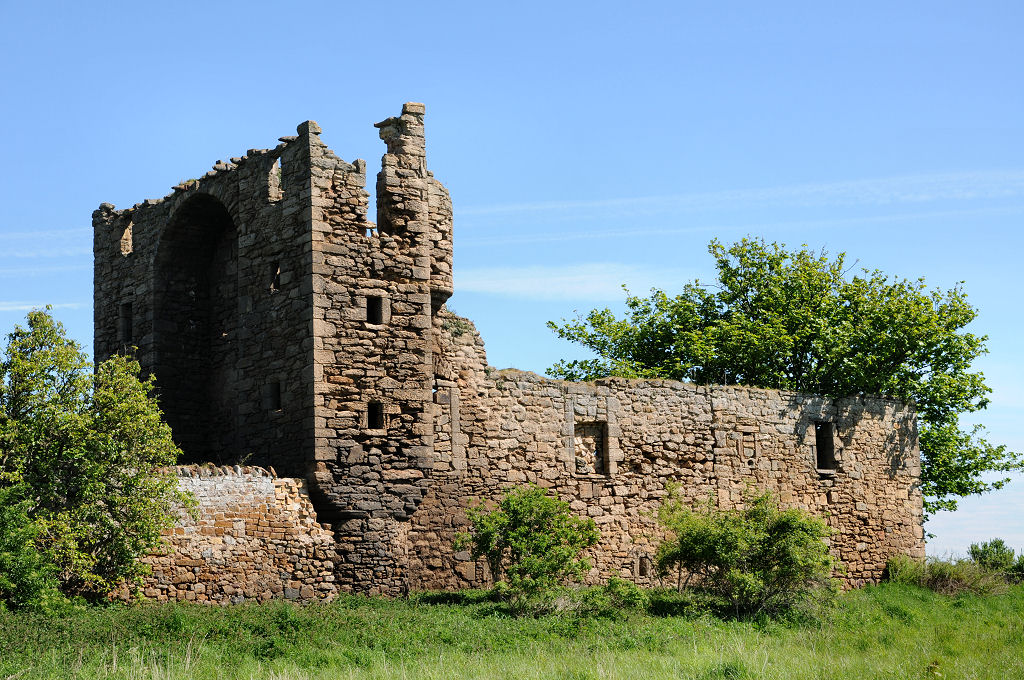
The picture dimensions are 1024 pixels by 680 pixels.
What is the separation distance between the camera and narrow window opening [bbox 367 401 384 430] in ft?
62.3

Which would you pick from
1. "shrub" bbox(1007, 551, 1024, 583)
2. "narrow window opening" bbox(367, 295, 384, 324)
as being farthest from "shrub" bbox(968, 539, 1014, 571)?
"narrow window opening" bbox(367, 295, 384, 324)

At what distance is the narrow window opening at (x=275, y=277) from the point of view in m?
19.8

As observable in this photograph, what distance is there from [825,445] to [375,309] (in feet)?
35.4

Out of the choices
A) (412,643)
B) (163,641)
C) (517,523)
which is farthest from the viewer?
(517,523)

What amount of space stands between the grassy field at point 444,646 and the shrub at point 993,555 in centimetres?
965

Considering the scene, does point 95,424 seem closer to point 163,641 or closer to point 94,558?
point 94,558

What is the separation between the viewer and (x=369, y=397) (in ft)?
62.1

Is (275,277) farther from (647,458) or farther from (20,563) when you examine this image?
(647,458)

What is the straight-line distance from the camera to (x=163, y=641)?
14570mm

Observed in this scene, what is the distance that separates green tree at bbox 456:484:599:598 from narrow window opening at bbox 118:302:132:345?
8356mm

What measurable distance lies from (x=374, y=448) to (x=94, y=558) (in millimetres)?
4444

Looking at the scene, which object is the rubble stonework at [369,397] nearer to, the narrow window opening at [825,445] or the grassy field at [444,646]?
the narrow window opening at [825,445]

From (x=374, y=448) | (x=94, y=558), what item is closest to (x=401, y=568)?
(x=374, y=448)

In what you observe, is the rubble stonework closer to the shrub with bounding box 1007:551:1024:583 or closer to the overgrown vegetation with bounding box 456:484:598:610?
the overgrown vegetation with bounding box 456:484:598:610
